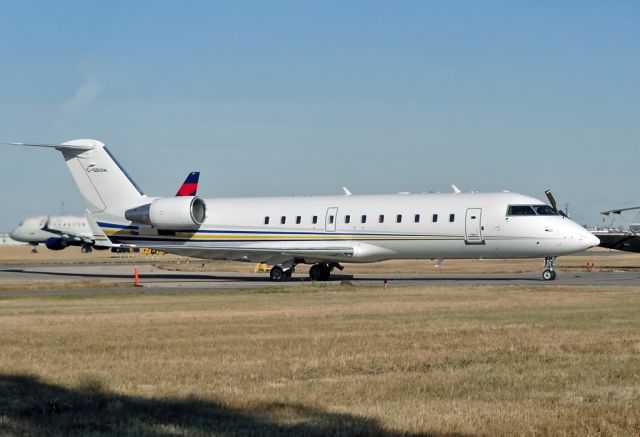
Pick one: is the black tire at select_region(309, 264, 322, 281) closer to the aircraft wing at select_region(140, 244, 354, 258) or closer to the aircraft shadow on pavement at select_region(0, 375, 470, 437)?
the aircraft wing at select_region(140, 244, 354, 258)

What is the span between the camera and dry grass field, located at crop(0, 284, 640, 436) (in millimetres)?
9664

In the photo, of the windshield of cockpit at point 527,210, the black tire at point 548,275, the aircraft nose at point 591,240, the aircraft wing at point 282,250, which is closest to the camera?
the aircraft nose at point 591,240

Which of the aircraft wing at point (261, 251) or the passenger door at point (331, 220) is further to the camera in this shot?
the passenger door at point (331, 220)

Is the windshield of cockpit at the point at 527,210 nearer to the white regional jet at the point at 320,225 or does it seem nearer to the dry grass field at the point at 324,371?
the white regional jet at the point at 320,225

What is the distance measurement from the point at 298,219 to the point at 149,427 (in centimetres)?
3451

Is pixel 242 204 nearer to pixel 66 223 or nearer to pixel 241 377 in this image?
pixel 241 377

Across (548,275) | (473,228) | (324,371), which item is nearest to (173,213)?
(473,228)

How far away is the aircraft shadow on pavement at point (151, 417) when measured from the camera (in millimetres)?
9250

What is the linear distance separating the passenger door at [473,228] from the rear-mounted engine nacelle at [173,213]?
12471mm

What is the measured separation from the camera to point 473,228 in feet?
131

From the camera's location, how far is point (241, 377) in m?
12.6

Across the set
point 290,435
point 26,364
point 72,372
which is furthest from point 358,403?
point 26,364

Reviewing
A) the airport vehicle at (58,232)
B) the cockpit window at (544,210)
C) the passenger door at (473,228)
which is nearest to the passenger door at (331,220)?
the passenger door at (473,228)

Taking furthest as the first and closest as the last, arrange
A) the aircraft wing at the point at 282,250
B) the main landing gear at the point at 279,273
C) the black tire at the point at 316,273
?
the black tire at the point at 316,273 → the main landing gear at the point at 279,273 → the aircraft wing at the point at 282,250
